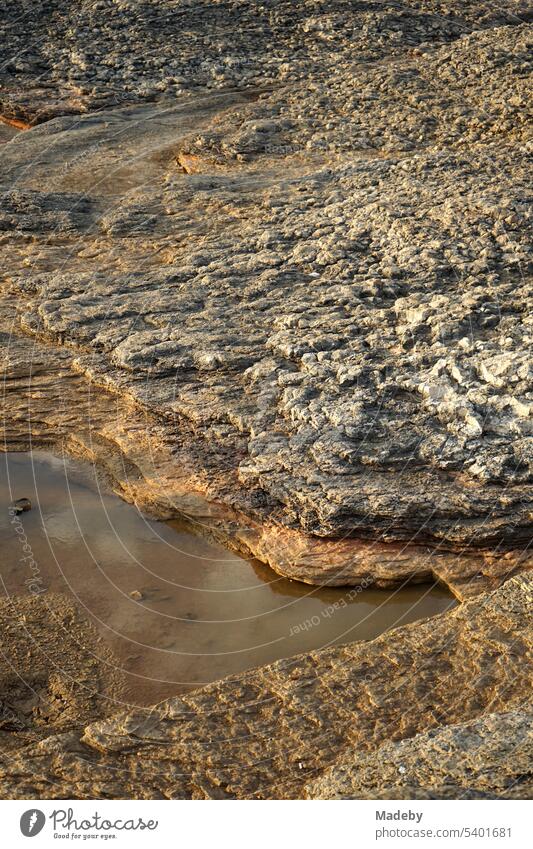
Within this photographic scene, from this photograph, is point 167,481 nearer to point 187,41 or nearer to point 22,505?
point 22,505

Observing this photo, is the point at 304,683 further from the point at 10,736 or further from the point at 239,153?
the point at 239,153

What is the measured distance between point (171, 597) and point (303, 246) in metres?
4.93

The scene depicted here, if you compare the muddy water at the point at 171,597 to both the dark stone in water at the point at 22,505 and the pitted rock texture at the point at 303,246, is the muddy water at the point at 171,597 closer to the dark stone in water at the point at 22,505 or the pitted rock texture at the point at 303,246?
the dark stone in water at the point at 22,505

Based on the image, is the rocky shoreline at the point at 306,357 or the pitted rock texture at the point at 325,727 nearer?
the pitted rock texture at the point at 325,727

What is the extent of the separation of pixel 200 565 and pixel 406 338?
3047mm

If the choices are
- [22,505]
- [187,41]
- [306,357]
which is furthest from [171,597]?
[187,41]

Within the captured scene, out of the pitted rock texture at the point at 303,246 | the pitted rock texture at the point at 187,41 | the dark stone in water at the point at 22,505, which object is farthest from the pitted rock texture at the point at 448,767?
the pitted rock texture at the point at 187,41

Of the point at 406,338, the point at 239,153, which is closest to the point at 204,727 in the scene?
the point at 406,338

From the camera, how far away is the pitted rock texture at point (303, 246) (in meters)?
7.99

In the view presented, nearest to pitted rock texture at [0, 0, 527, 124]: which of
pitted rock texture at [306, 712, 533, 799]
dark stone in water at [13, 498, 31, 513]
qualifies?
dark stone in water at [13, 498, 31, 513]

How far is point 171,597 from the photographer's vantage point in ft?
24.7

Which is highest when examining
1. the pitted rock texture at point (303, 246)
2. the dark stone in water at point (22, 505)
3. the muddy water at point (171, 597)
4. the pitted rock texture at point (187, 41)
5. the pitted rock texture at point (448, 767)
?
the pitted rock texture at point (187, 41)

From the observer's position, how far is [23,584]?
7656 mm

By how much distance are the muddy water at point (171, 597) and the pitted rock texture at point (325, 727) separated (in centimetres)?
45
